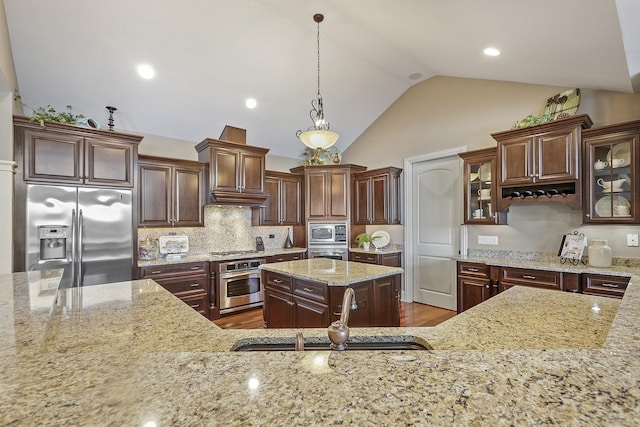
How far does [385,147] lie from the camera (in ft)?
17.5

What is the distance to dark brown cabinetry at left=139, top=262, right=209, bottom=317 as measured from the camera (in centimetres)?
365

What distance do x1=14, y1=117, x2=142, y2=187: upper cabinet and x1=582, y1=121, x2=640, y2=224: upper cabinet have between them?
490 centimetres

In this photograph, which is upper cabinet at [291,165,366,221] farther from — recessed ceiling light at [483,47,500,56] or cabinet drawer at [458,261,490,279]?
recessed ceiling light at [483,47,500,56]

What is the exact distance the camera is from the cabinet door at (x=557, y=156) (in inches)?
120

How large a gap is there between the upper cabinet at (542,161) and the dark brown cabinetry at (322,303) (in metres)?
1.95

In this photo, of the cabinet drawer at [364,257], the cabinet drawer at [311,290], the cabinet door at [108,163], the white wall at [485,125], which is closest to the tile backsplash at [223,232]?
the cabinet door at [108,163]

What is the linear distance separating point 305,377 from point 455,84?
4849 mm

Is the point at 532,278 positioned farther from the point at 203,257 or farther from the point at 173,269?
the point at 173,269

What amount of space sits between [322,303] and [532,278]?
7.72 ft

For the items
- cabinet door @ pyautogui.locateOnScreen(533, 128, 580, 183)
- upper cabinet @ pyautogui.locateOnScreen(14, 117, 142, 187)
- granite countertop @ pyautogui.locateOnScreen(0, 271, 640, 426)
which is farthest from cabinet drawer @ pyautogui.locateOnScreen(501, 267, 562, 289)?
upper cabinet @ pyautogui.locateOnScreen(14, 117, 142, 187)

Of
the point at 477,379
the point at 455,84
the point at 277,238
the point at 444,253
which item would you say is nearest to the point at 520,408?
the point at 477,379

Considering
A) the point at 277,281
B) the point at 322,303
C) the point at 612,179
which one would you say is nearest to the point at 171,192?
the point at 277,281

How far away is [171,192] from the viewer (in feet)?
13.3

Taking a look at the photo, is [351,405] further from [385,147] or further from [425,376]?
[385,147]
